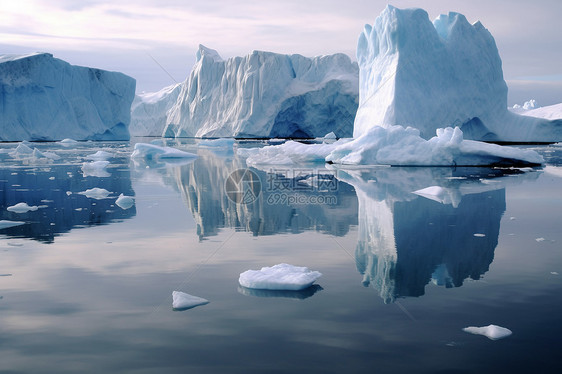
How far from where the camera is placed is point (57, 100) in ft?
128

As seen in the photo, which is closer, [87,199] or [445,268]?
[445,268]

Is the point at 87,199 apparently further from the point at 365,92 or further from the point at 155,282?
the point at 365,92

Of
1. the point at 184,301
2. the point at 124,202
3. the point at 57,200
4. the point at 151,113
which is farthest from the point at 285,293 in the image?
the point at 151,113

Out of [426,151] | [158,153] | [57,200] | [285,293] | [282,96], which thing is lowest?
[57,200]

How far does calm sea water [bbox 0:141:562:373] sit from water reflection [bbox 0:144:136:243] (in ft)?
0.18

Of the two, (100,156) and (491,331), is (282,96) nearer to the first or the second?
(100,156)

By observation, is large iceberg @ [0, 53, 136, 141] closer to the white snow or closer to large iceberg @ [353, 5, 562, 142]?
large iceberg @ [353, 5, 562, 142]

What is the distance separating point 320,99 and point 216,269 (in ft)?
129

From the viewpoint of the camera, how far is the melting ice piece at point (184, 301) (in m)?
3.18

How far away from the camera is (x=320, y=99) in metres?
42.5

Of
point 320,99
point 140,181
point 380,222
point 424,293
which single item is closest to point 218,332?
point 424,293

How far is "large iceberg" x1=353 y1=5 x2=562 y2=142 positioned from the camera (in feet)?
73.1

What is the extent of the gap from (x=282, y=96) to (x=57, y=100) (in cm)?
1675

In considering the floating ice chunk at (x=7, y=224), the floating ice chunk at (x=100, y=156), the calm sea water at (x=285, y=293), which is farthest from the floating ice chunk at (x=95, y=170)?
the floating ice chunk at (x=7, y=224)
